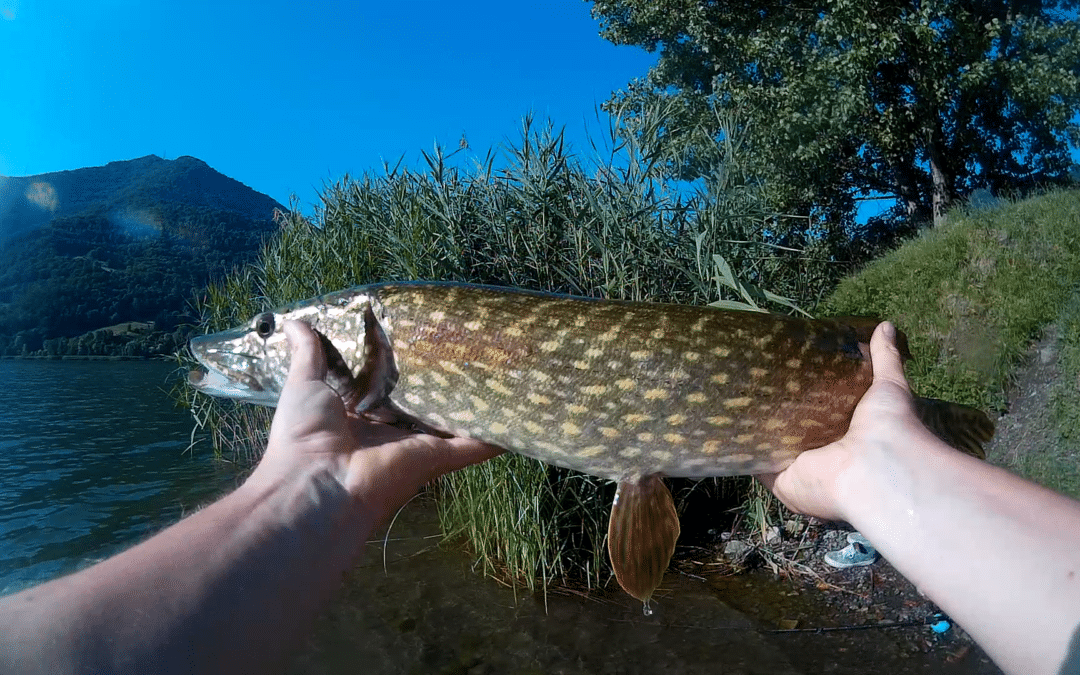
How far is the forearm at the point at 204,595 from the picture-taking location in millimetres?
801

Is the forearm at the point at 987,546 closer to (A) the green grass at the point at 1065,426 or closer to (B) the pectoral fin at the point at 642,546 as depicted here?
(B) the pectoral fin at the point at 642,546

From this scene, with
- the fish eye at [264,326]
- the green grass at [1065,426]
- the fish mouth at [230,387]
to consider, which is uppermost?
the fish eye at [264,326]

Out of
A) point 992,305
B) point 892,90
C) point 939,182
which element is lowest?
point 992,305

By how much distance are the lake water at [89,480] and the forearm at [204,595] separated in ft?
0.45

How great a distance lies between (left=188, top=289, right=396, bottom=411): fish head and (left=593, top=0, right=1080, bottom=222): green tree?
6.87 m

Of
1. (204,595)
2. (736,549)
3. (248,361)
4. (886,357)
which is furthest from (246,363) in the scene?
(736,549)

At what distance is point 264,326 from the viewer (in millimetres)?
2059

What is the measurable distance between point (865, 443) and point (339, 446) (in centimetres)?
138

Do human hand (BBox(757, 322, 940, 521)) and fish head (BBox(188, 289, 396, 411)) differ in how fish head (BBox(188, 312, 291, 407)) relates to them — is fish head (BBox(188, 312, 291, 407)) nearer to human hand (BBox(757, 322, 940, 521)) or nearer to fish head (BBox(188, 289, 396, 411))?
fish head (BBox(188, 289, 396, 411))

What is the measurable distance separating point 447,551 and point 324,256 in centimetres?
265

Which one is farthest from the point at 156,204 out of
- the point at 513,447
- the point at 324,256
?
the point at 513,447

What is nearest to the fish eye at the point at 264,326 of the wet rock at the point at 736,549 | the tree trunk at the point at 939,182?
the wet rock at the point at 736,549

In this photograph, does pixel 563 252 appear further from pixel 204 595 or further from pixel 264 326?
pixel 204 595

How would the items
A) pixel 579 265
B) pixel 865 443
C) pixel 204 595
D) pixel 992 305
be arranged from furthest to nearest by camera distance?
pixel 992 305 → pixel 579 265 → pixel 865 443 → pixel 204 595
